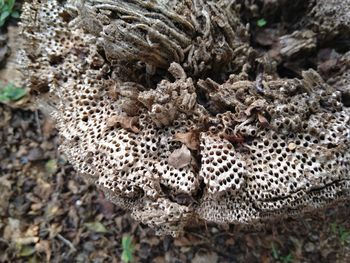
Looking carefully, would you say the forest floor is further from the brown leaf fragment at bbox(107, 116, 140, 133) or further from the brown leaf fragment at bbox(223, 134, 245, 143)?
the brown leaf fragment at bbox(107, 116, 140, 133)

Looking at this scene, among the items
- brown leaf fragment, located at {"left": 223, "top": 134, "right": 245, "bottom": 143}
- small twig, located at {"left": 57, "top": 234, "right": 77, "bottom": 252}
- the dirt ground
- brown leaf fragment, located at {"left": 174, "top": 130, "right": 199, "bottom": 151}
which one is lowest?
small twig, located at {"left": 57, "top": 234, "right": 77, "bottom": 252}

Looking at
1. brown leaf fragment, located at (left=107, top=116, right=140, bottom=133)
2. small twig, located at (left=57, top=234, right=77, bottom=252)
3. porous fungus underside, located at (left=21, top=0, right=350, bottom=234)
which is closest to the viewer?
porous fungus underside, located at (left=21, top=0, right=350, bottom=234)

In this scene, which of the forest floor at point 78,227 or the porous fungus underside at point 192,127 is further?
the forest floor at point 78,227

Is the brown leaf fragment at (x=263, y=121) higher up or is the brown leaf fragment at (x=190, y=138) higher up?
the brown leaf fragment at (x=263, y=121)

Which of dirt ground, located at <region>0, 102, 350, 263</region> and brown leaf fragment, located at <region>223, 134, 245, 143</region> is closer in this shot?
brown leaf fragment, located at <region>223, 134, 245, 143</region>

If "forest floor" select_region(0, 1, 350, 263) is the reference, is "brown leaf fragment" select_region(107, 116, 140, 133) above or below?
above

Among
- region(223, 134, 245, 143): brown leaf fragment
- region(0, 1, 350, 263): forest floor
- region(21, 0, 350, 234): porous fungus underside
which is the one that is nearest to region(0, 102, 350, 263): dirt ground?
region(0, 1, 350, 263): forest floor

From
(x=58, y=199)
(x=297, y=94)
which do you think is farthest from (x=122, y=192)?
(x=58, y=199)

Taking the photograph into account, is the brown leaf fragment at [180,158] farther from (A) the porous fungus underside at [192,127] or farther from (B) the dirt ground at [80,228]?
(B) the dirt ground at [80,228]

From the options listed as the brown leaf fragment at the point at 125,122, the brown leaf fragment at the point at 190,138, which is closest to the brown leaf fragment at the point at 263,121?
the brown leaf fragment at the point at 190,138
